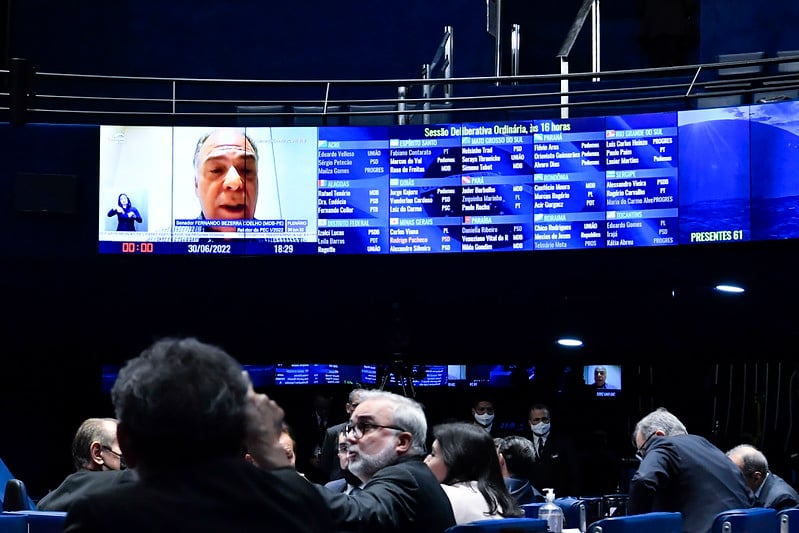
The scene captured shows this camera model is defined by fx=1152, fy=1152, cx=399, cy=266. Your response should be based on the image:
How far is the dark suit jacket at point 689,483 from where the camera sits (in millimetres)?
4531

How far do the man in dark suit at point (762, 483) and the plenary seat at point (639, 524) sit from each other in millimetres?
2488

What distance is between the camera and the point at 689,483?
15.0ft

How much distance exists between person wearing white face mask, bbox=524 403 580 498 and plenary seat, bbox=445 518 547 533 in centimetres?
484

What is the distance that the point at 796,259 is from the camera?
7.94 meters

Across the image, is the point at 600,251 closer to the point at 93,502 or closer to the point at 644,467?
the point at 644,467

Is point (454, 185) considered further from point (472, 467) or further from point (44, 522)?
point (44, 522)

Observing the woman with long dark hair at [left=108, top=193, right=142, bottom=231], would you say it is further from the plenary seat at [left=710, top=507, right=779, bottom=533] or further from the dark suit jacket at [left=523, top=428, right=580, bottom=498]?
the plenary seat at [left=710, top=507, right=779, bottom=533]

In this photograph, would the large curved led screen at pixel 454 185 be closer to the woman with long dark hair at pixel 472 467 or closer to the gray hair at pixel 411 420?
the woman with long dark hair at pixel 472 467

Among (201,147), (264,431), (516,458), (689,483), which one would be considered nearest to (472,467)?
(689,483)

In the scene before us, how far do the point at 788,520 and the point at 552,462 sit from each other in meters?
3.37

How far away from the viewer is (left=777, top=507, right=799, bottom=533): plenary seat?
438 cm

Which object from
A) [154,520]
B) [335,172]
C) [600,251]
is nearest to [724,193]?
[600,251]

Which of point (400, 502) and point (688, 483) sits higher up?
point (400, 502)

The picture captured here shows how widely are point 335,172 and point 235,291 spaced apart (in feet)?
5.65
